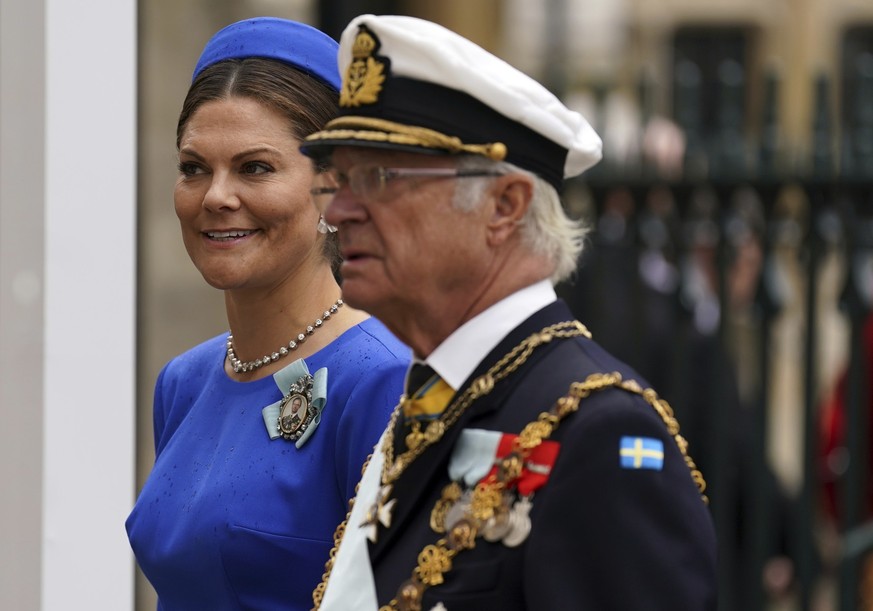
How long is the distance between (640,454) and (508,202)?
1.41 feet

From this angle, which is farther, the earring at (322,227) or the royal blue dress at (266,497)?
the earring at (322,227)

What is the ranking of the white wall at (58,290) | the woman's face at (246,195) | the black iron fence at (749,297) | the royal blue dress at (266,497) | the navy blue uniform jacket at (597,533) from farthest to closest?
the black iron fence at (749,297), the white wall at (58,290), the woman's face at (246,195), the royal blue dress at (266,497), the navy blue uniform jacket at (597,533)

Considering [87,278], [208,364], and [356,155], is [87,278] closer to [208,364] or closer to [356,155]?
[208,364]

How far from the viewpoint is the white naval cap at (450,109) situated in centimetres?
233

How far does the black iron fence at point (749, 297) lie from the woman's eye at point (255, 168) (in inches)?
108

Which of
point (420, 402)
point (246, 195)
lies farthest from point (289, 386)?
point (420, 402)

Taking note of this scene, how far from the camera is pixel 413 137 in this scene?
2.33 m

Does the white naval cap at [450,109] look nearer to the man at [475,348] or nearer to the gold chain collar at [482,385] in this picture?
the man at [475,348]

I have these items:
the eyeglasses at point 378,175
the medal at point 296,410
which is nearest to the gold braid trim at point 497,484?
the eyeglasses at point 378,175

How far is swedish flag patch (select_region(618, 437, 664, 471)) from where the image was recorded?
7.00 feet

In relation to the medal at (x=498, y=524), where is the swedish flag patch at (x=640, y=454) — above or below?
above

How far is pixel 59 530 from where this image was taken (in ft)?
A: 12.0

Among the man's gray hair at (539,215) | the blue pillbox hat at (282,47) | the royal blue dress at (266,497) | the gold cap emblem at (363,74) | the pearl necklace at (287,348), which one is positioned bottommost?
the royal blue dress at (266,497)

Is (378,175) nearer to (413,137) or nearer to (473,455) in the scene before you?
(413,137)
